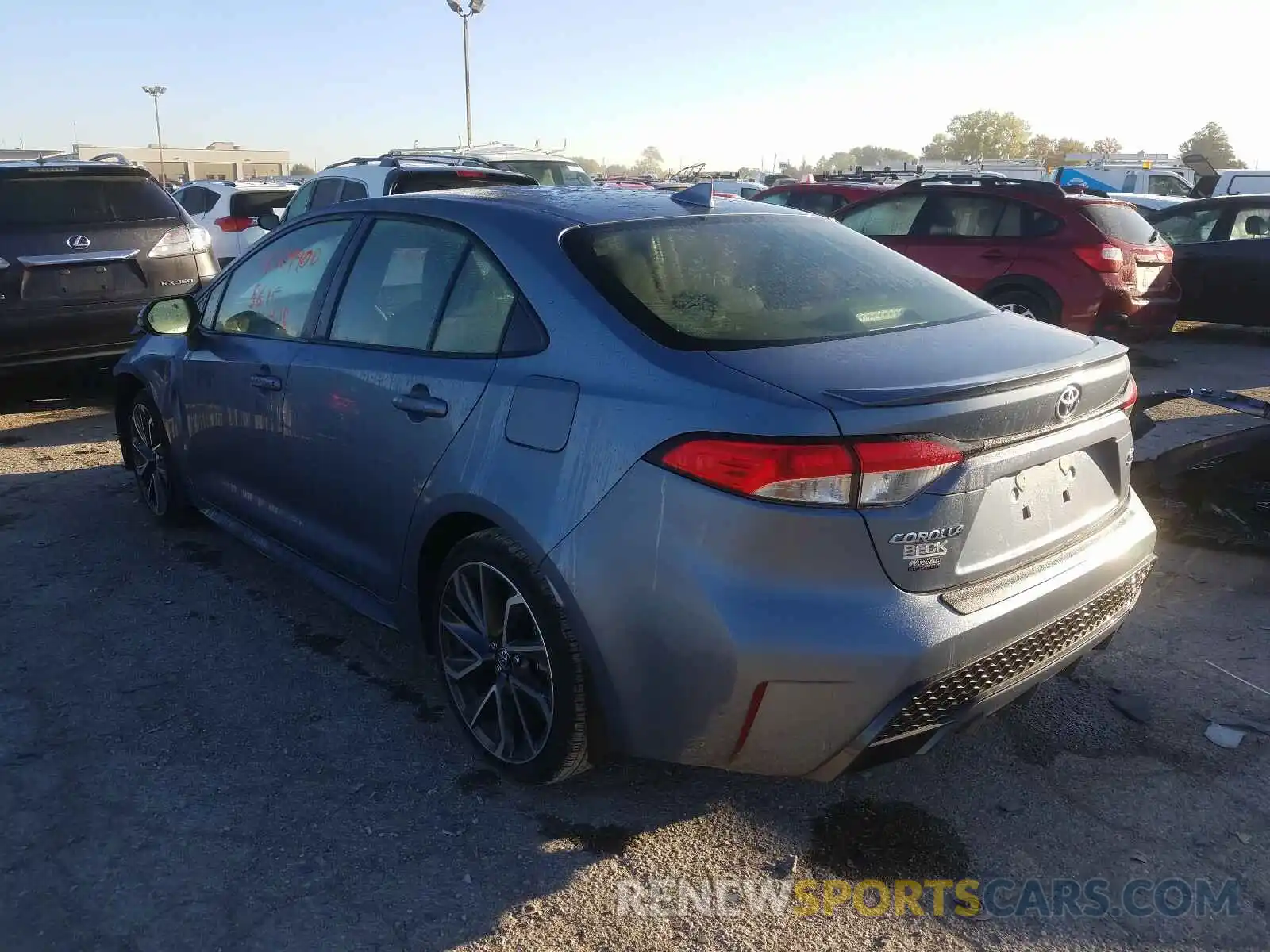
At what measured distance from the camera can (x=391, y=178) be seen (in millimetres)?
9172

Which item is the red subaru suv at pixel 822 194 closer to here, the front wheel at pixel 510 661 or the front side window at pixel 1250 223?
the front side window at pixel 1250 223

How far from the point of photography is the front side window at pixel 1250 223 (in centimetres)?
1137

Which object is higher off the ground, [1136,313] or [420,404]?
[420,404]

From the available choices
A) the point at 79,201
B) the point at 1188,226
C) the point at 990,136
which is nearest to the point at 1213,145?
the point at 990,136

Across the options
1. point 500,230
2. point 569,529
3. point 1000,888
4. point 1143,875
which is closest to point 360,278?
point 500,230

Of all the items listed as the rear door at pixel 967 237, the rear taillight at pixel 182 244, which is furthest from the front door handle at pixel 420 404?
the rear door at pixel 967 237

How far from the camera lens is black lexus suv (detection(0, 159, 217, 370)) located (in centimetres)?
695

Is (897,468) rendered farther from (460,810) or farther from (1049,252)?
(1049,252)

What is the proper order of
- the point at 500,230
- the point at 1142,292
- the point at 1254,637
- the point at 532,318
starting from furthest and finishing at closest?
the point at 1142,292, the point at 1254,637, the point at 500,230, the point at 532,318

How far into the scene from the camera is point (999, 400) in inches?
96.4

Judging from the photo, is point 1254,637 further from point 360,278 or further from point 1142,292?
point 1142,292

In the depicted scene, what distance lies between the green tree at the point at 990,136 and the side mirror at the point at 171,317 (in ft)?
338

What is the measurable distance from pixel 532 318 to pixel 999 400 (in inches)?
48.7

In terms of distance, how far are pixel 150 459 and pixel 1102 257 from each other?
7.92 meters
